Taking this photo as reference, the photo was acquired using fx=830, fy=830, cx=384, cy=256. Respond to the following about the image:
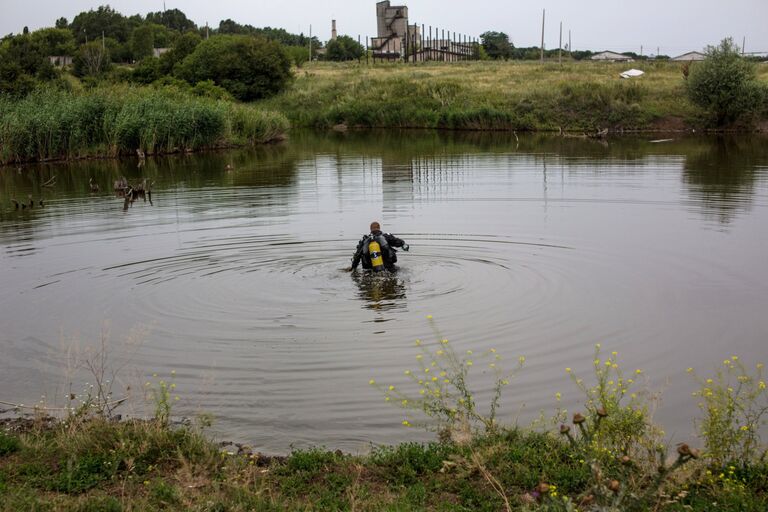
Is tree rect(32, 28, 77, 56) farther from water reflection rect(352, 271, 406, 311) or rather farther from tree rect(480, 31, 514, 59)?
water reflection rect(352, 271, 406, 311)

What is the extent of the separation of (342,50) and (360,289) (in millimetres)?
118345

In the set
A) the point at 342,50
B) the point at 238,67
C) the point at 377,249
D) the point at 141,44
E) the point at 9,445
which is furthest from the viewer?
the point at 342,50

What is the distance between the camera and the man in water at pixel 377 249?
1708cm

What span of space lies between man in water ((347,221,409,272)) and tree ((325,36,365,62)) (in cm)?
11372

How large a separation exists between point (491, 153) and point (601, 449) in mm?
40716

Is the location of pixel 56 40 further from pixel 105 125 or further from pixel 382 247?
pixel 382 247

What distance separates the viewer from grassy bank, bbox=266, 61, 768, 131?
218ft

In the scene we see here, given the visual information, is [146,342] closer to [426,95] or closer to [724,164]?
[724,164]

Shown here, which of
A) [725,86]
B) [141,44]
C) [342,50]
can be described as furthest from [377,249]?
[342,50]

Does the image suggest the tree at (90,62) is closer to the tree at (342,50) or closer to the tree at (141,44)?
the tree at (141,44)

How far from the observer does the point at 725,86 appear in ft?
192

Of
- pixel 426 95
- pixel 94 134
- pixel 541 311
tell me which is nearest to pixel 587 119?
pixel 426 95

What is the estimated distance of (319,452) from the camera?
8664 mm

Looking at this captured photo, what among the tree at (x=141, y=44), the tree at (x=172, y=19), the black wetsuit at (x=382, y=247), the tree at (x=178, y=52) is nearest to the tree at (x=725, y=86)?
the black wetsuit at (x=382, y=247)
